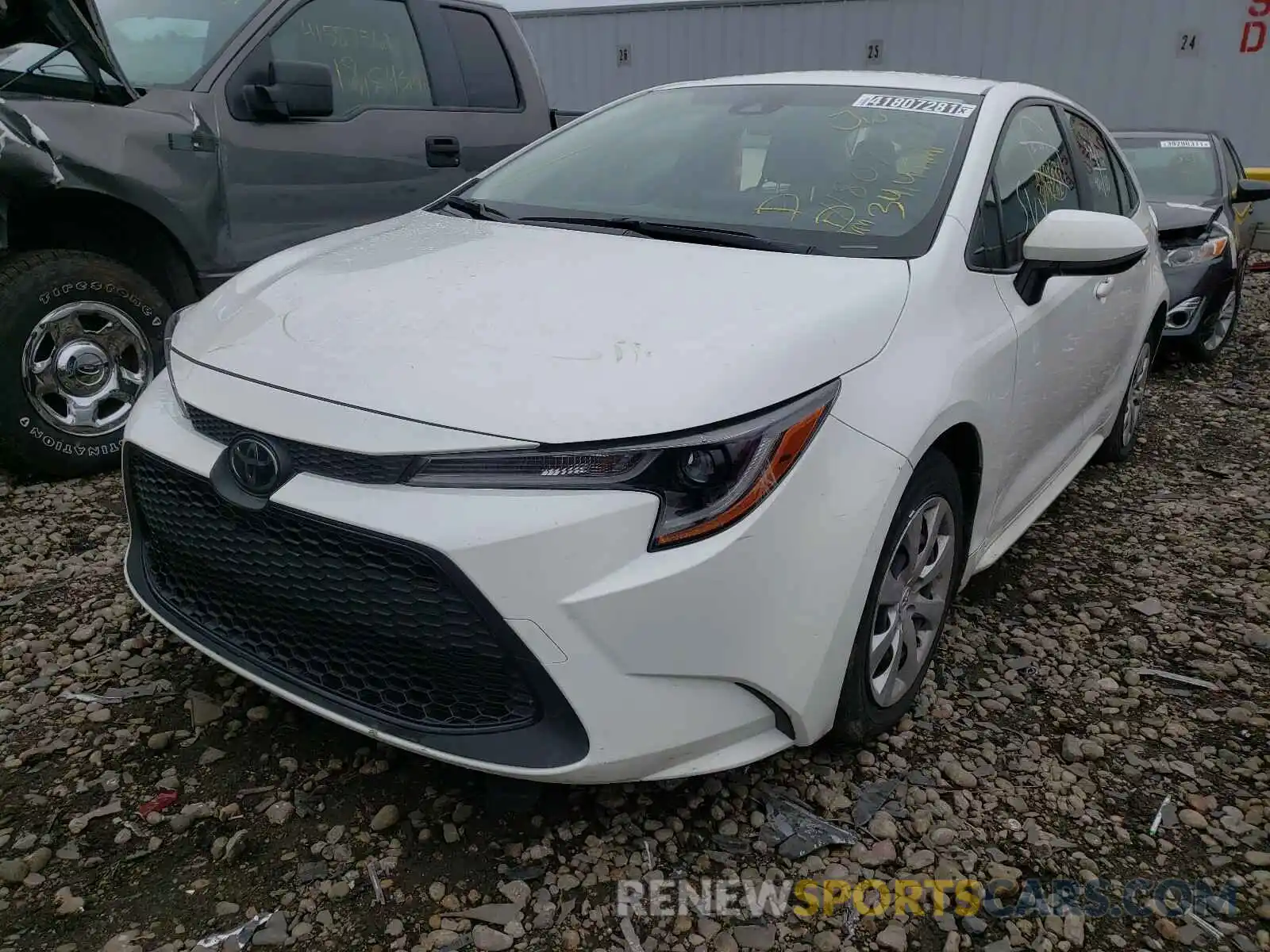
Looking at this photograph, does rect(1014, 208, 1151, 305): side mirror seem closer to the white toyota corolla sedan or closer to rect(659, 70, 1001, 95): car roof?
the white toyota corolla sedan

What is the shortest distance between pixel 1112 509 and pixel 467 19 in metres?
3.77

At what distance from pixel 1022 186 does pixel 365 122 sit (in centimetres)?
274

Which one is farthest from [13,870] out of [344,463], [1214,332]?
[1214,332]

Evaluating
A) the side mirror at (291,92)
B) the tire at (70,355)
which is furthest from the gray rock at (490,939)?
the side mirror at (291,92)

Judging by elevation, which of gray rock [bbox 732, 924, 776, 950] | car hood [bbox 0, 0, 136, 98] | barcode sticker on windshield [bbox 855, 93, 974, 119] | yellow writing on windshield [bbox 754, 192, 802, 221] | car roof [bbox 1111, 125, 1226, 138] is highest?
car hood [bbox 0, 0, 136, 98]

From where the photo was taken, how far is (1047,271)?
2.58m

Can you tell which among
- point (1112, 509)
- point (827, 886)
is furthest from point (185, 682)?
point (1112, 509)

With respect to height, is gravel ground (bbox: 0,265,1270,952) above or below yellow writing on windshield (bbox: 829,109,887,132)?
below

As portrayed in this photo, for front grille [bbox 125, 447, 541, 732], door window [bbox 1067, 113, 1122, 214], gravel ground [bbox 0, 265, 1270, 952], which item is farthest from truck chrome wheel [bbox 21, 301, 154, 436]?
door window [bbox 1067, 113, 1122, 214]

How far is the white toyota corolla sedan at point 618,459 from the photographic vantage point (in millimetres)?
1695

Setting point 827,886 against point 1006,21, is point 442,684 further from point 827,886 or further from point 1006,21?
point 1006,21

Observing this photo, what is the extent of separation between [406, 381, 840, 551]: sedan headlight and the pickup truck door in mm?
2664

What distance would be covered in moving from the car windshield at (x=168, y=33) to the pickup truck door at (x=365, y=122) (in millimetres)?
129

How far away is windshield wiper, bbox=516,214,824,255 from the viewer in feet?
7.84
